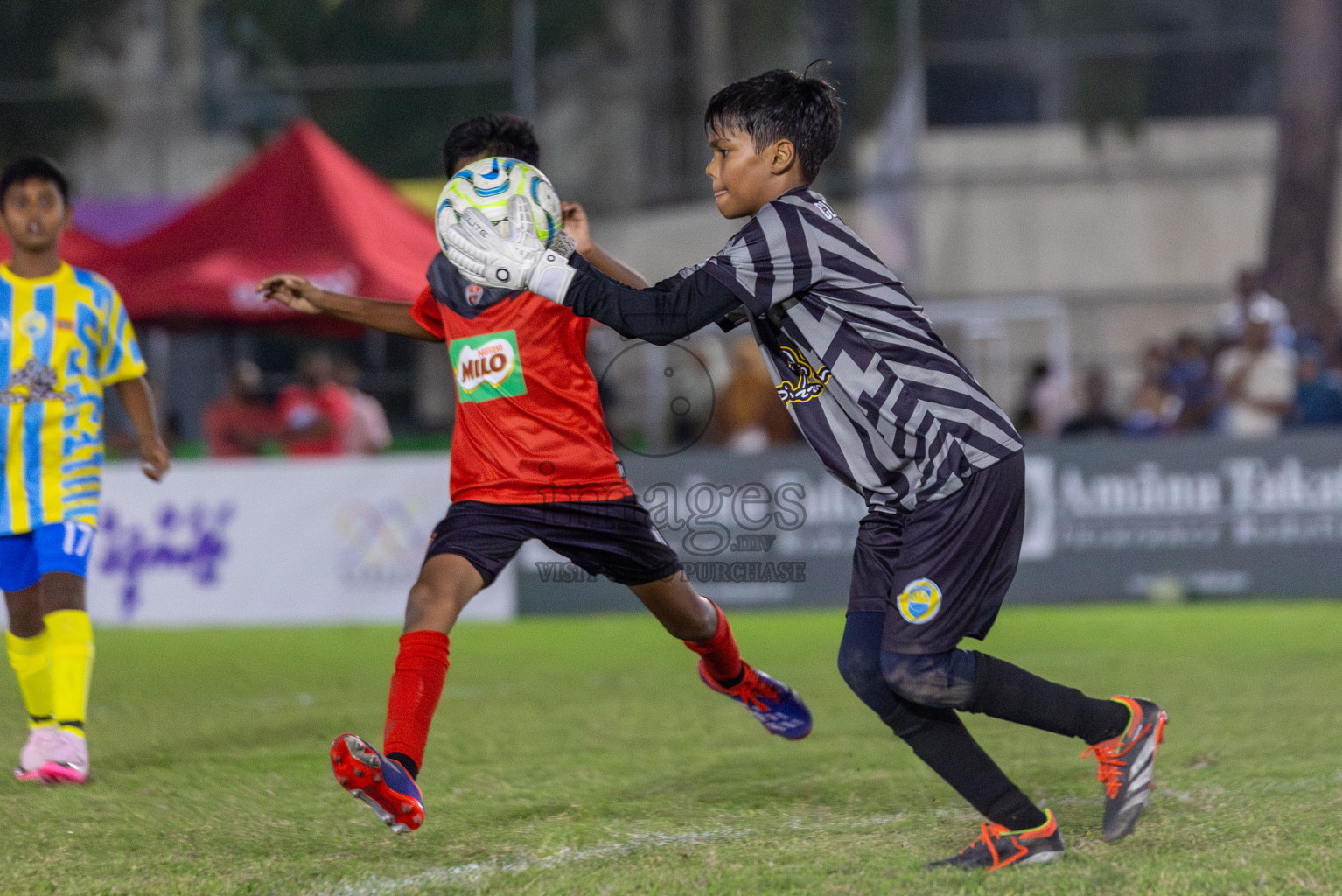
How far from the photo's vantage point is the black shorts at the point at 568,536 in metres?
4.36

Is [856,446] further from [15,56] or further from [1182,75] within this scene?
[15,56]

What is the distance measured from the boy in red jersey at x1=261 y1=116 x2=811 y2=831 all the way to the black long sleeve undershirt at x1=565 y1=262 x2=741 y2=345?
83 centimetres

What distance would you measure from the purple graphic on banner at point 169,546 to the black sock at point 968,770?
28.0ft

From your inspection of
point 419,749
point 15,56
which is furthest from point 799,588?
point 15,56

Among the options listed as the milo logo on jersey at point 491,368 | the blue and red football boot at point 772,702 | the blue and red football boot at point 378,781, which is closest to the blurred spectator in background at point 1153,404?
→ the blue and red football boot at point 772,702

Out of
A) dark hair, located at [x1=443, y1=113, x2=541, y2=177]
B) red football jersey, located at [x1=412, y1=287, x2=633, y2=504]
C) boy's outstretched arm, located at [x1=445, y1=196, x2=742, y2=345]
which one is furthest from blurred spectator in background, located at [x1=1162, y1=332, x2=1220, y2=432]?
boy's outstretched arm, located at [x1=445, y1=196, x2=742, y2=345]

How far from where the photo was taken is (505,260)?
3768mm

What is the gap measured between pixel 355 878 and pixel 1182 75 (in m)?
20.2

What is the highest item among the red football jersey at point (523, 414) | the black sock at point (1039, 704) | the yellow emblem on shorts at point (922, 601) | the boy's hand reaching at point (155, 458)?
Result: the red football jersey at point (523, 414)

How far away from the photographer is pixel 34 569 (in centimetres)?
545

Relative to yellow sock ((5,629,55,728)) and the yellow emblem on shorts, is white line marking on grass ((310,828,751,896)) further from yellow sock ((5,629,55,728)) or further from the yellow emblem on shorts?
yellow sock ((5,629,55,728))

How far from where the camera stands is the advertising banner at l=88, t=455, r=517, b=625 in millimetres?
11297

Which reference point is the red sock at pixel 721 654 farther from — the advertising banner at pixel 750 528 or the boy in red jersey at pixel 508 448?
the advertising banner at pixel 750 528

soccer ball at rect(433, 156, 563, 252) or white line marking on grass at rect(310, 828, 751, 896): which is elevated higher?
soccer ball at rect(433, 156, 563, 252)
